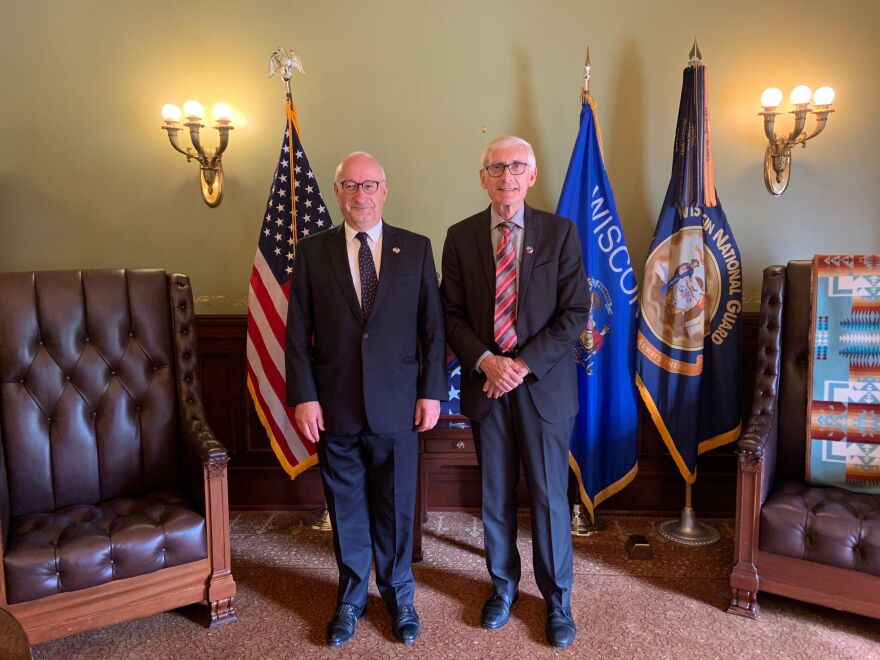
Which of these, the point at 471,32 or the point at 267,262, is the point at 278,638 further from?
the point at 471,32

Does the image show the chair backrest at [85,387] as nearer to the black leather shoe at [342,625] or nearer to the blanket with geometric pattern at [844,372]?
the black leather shoe at [342,625]

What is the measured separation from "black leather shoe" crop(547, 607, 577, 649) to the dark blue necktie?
1.24m

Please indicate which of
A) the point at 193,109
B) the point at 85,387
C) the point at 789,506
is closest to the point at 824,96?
the point at 789,506

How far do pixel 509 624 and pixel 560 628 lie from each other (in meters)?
0.20

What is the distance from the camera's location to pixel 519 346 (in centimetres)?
215

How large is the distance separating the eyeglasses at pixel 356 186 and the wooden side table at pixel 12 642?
1.46 metres

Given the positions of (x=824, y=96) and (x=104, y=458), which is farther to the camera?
(x=824, y=96)

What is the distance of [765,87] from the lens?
309 centimetres

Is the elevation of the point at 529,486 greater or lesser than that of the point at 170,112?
lesser

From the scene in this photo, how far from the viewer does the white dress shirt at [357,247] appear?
7.12 feet

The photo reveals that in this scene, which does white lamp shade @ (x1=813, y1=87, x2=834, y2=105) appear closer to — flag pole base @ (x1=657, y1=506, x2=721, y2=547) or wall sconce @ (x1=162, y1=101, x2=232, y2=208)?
flag pole base @ (x1=657, y1=506, x2=721, y2=547)

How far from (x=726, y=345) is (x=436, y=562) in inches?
65.1

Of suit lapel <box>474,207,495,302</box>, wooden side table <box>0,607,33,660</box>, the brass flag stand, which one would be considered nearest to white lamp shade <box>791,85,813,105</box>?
suit lapel <box>474,207,495,302</box>

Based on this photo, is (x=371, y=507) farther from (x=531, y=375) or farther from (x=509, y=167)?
(x=509, y=167)
